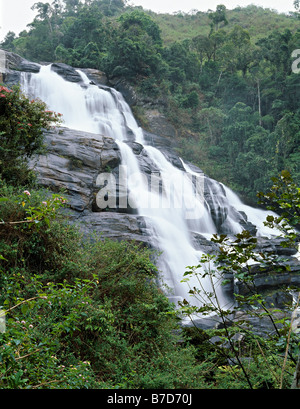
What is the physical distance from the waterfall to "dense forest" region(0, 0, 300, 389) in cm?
144

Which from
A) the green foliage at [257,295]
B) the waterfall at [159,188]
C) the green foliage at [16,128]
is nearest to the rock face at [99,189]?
the waterfall at [159,188]

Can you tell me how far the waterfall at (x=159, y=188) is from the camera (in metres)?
10.4

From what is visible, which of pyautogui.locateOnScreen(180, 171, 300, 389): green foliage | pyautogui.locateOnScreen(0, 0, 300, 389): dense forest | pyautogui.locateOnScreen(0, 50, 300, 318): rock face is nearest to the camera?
pyautogui.locateOnScreen(180, 171, 300, 389): green foliage

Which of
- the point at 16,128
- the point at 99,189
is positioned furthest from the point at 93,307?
the point at 99,189

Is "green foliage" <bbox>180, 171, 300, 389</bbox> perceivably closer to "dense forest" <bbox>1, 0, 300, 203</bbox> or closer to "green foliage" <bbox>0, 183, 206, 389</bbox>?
"green foliage" <bbox>0, 183, 206, 389</bbox>

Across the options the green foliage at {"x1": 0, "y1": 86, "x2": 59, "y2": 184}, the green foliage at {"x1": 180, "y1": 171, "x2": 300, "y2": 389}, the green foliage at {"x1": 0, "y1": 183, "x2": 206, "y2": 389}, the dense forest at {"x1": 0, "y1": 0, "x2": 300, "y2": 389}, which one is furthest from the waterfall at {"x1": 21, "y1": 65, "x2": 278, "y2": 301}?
the green foliage at {"x1": 180, "y1": 171, "x2": 300, "y2": 389}

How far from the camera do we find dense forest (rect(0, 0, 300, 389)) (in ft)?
8.85

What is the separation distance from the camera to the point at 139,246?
8.30 meters

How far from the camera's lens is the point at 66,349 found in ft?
12.7

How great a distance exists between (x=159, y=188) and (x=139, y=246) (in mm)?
6028

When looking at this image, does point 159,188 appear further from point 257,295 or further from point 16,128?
point 257,295

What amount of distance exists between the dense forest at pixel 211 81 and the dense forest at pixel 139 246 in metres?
0.09

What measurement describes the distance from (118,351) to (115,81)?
→ 77.5 ft

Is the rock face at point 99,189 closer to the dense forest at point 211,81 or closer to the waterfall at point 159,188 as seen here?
the waterfall at point 159,188
